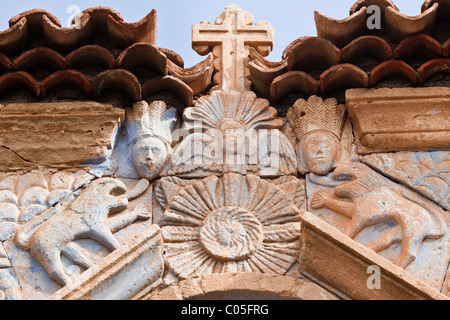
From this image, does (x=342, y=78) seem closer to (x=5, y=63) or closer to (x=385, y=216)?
(x=385, y=216)

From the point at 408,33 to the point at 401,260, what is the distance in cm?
132

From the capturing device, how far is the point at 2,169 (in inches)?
193

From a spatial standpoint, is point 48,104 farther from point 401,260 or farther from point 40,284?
point 401,260

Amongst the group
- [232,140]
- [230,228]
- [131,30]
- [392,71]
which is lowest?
[230,228]

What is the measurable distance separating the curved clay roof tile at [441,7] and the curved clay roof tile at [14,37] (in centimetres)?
216

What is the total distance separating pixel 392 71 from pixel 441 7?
0.45m

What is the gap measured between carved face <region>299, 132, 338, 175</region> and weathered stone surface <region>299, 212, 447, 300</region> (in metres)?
0.48

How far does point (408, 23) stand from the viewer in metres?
5.04

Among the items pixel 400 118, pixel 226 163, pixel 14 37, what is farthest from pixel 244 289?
pixel 14 37

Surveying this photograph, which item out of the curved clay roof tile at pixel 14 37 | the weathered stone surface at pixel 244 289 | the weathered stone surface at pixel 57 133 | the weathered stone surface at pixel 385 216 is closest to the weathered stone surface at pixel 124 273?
Result: the weathered stone surface at pixel 244 289

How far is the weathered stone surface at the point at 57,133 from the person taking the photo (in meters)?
4.92

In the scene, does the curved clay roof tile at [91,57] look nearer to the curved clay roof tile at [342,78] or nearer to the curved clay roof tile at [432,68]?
the curved clay roof tile at [342,78]
